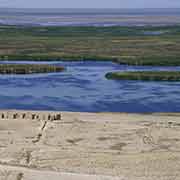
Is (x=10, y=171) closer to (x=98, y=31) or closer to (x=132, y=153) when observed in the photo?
(x=132, y=153)

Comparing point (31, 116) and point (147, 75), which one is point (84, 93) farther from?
point (31, 116)

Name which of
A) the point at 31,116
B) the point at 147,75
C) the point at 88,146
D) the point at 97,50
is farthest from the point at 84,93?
the point at 97,50

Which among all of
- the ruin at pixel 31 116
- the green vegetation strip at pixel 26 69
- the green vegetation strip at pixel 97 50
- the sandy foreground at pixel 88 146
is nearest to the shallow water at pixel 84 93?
the green vegetation strip at pixel 26 69

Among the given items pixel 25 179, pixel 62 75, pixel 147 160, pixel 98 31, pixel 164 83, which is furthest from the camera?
pixel 98 31

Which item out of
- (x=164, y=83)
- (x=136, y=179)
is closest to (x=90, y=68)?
(x=164, y=83)

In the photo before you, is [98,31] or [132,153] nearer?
[132,153]
